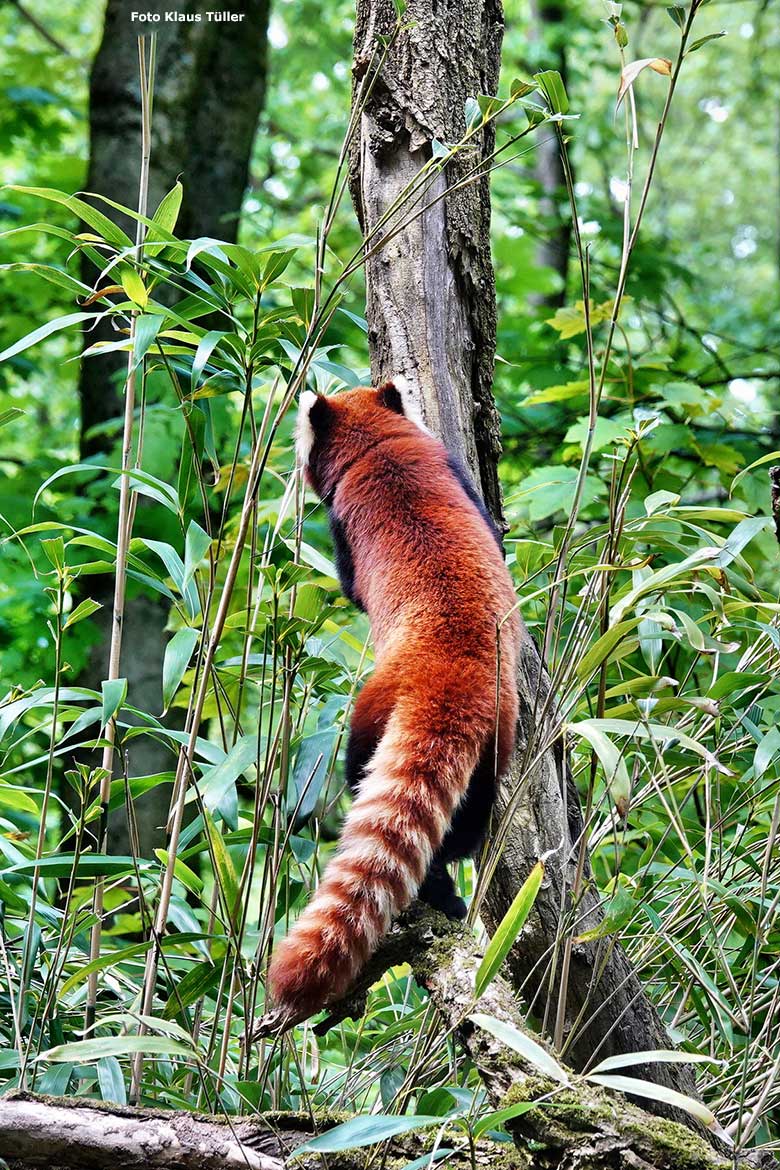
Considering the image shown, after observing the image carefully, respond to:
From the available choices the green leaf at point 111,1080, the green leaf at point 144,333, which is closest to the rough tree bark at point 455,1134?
the green leaf at point 111,1080

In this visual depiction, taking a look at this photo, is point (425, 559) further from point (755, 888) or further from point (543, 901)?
point (755, 888)

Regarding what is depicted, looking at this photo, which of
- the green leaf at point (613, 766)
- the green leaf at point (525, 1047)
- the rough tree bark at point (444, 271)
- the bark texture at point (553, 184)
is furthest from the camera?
the bark texture at point (553, 184)

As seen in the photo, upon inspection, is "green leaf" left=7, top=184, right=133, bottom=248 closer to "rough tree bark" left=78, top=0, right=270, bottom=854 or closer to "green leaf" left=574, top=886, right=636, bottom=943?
"green leaf" left=574, top=886, right=636, bottom=943

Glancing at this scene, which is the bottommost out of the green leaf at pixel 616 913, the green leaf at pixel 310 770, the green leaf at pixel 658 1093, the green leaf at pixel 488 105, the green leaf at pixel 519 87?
the green leaf at pixel 658 1093

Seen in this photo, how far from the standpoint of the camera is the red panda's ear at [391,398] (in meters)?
2.00

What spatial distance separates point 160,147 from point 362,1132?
165 inches

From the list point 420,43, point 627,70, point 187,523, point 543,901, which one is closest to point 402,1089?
point 543,901

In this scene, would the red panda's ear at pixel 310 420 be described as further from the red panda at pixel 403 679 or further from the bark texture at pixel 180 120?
the bark texture at pixel 180 120

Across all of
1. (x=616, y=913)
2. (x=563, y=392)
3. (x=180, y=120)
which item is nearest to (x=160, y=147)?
(x=180, y=120)

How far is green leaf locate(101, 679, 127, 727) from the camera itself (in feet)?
4.73

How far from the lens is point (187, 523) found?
176 centimetres

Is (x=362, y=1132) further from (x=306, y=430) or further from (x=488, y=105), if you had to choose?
(x=488, y=105)

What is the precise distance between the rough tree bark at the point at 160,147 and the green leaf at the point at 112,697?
2.46m

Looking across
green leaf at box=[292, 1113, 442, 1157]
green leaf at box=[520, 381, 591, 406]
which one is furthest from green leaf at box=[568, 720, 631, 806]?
green leaf at box=[520, 381, 591, 406]
